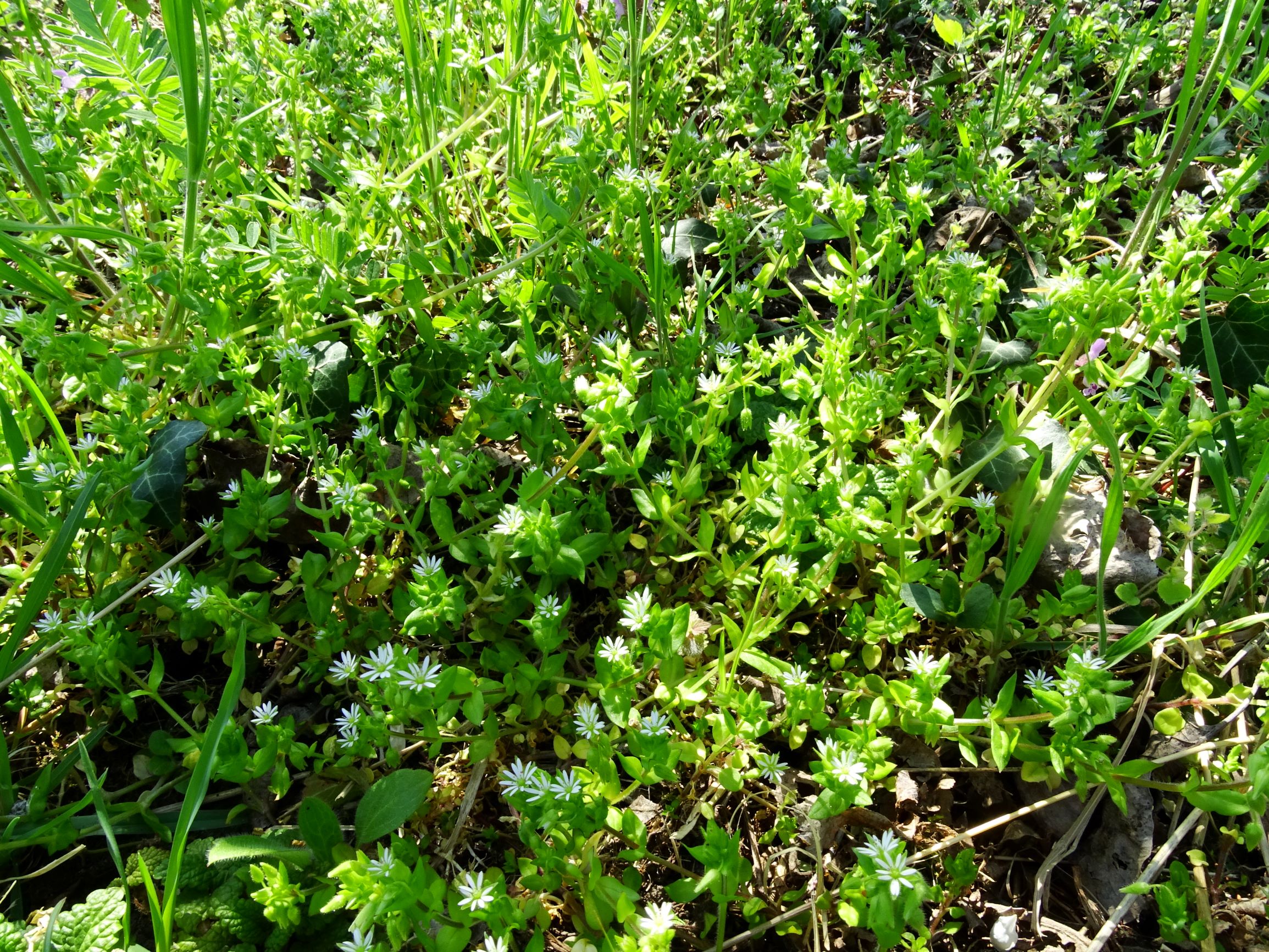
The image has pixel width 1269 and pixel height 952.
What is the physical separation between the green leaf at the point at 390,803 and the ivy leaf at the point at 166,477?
86 centimetres

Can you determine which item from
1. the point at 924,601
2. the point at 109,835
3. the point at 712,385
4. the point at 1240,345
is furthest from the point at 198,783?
the point at 1240,345

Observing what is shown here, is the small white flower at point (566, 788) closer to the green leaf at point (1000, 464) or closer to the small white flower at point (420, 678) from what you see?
the small white flower at point (420, 678)

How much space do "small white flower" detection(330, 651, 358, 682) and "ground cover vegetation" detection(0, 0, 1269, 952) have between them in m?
0.05

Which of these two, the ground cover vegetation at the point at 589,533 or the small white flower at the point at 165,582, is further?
the small white flower at the point at 165,582

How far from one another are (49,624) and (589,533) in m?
1.10

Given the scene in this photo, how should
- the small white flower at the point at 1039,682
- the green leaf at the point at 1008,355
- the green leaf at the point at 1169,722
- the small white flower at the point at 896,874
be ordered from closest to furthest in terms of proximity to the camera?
the small white flower at the point at 896,874
the small white flower at the point at 1039,682
the green leaf at the point at 1169,722
the green leaf at the point at 1008,355

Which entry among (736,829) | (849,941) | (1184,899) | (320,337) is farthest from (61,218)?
(1184,899)

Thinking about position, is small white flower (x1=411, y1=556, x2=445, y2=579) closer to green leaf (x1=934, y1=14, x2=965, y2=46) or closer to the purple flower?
the purple flower

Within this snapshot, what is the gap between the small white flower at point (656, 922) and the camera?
131 cm

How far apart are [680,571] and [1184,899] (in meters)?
1.13

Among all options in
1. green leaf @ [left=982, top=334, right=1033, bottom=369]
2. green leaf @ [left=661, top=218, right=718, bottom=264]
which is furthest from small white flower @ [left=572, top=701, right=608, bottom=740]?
Result: green leaf @ [left=661, top=218, right=718, bottom=264]

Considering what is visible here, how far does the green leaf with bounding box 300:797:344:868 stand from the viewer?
1.57m

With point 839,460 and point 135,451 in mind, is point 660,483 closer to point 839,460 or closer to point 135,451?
point 839,460

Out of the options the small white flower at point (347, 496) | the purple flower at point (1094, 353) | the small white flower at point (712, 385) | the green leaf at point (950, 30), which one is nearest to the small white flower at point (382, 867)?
the small white flower at point (347, 496)
